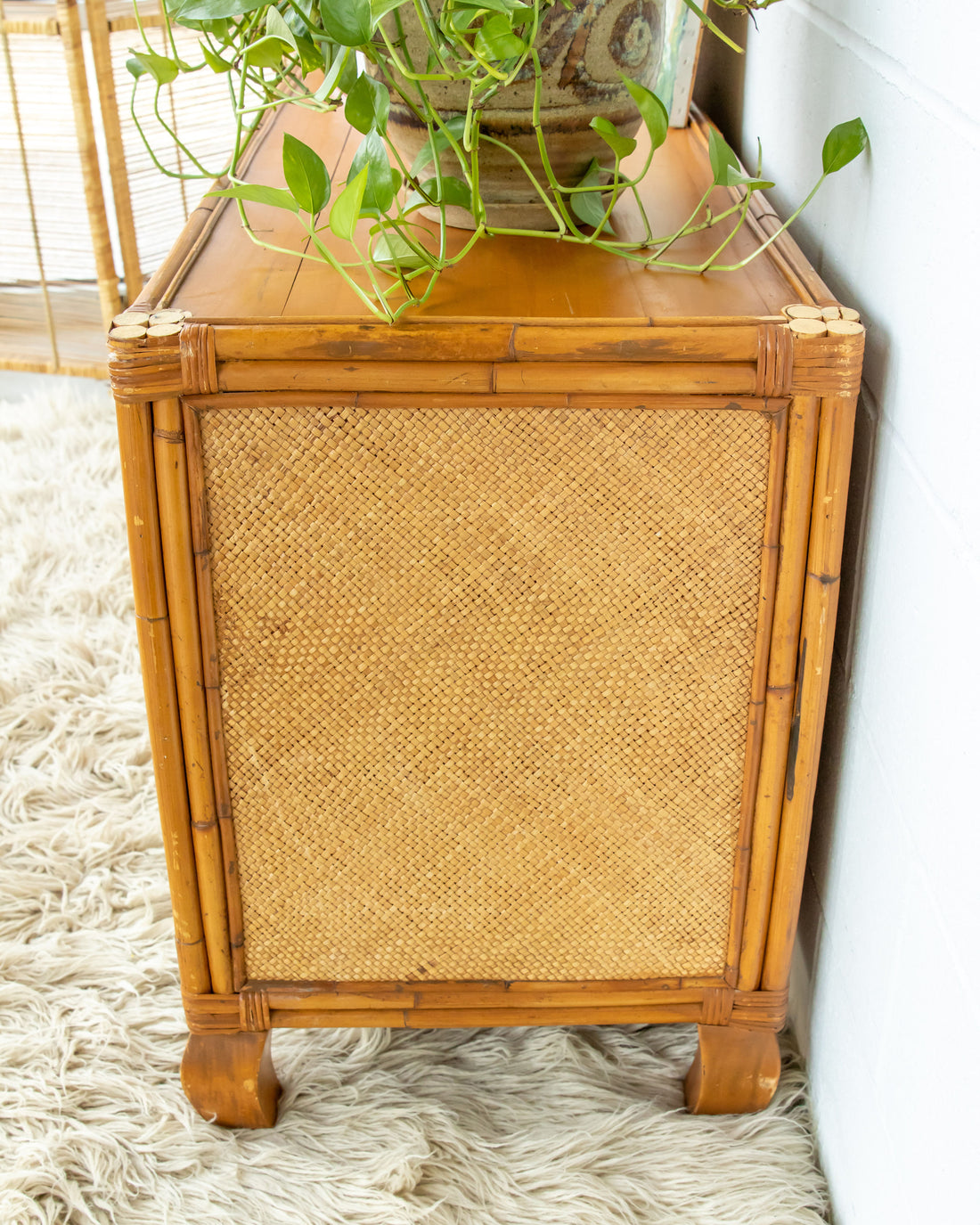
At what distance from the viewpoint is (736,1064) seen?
0.91m

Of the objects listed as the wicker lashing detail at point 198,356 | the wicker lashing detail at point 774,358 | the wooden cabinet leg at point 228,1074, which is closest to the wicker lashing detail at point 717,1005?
the wooden cabinet leg at point 228,1074

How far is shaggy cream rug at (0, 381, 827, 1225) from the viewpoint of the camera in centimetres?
86

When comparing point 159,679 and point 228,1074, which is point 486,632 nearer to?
point 159,679

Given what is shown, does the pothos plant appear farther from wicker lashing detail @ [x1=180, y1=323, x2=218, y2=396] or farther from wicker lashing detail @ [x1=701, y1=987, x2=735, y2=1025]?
wicker lashing detail @ [x1=701, y1=987, x2=735, y2=1025]

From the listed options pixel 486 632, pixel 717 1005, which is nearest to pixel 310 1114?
pixel 717 1005

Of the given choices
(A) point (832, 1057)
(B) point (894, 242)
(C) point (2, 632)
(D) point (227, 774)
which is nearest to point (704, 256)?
(B) point (894, 242)

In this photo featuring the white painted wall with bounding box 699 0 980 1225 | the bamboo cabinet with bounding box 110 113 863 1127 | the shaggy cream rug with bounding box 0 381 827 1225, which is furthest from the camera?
the shaggy cream rug with bounding box 0 381 827 1225

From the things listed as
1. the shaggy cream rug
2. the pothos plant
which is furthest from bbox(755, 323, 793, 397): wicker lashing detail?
the shaggy cream rug

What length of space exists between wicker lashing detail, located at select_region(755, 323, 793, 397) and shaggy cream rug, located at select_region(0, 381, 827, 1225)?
2.00 ft

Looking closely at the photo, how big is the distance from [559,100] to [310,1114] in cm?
83

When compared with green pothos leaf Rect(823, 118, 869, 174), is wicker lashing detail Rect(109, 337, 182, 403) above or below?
below

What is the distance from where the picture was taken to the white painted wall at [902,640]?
0.61m

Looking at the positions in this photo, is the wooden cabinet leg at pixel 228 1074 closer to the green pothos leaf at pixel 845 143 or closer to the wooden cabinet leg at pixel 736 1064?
the wooden cabinet leg at pixel 736 1064

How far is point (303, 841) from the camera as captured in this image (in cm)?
85
